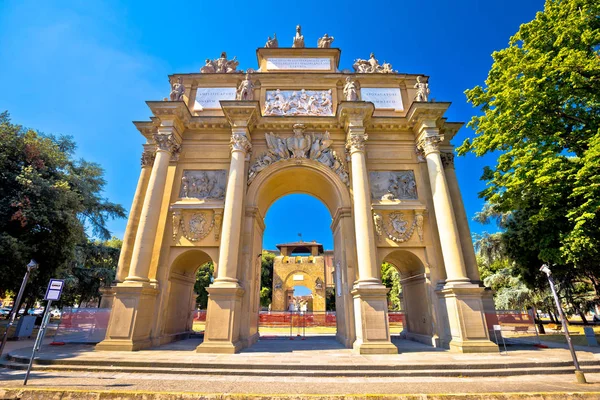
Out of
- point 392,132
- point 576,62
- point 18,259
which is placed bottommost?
point 18,259

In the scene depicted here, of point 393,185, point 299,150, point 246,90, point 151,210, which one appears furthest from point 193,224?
point 393,185

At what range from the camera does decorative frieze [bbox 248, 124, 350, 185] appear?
51.0ft

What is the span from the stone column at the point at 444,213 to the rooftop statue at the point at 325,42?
29.4 feet

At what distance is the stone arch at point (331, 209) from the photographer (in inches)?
536

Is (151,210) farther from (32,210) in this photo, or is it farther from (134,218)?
(32,210)

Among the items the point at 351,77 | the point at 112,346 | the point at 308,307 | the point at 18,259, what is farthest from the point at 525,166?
the point at 308,307

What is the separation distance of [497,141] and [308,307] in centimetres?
5583

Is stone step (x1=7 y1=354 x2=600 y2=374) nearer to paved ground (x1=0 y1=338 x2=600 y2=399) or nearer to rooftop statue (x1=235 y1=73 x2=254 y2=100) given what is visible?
paved ground (x1=0 y1=338 x2=600 y2=399)

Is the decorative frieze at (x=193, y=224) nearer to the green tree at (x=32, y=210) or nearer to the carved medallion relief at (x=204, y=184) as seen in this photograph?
the carved medallion relief at (x=204, y=184)

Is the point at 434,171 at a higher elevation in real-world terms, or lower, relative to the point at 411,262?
higher

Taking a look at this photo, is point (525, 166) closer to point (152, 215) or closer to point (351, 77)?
point (351, 77)

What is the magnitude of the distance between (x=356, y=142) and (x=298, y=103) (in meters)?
4.55

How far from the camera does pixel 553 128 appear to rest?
1197cm

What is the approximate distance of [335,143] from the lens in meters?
16.1
